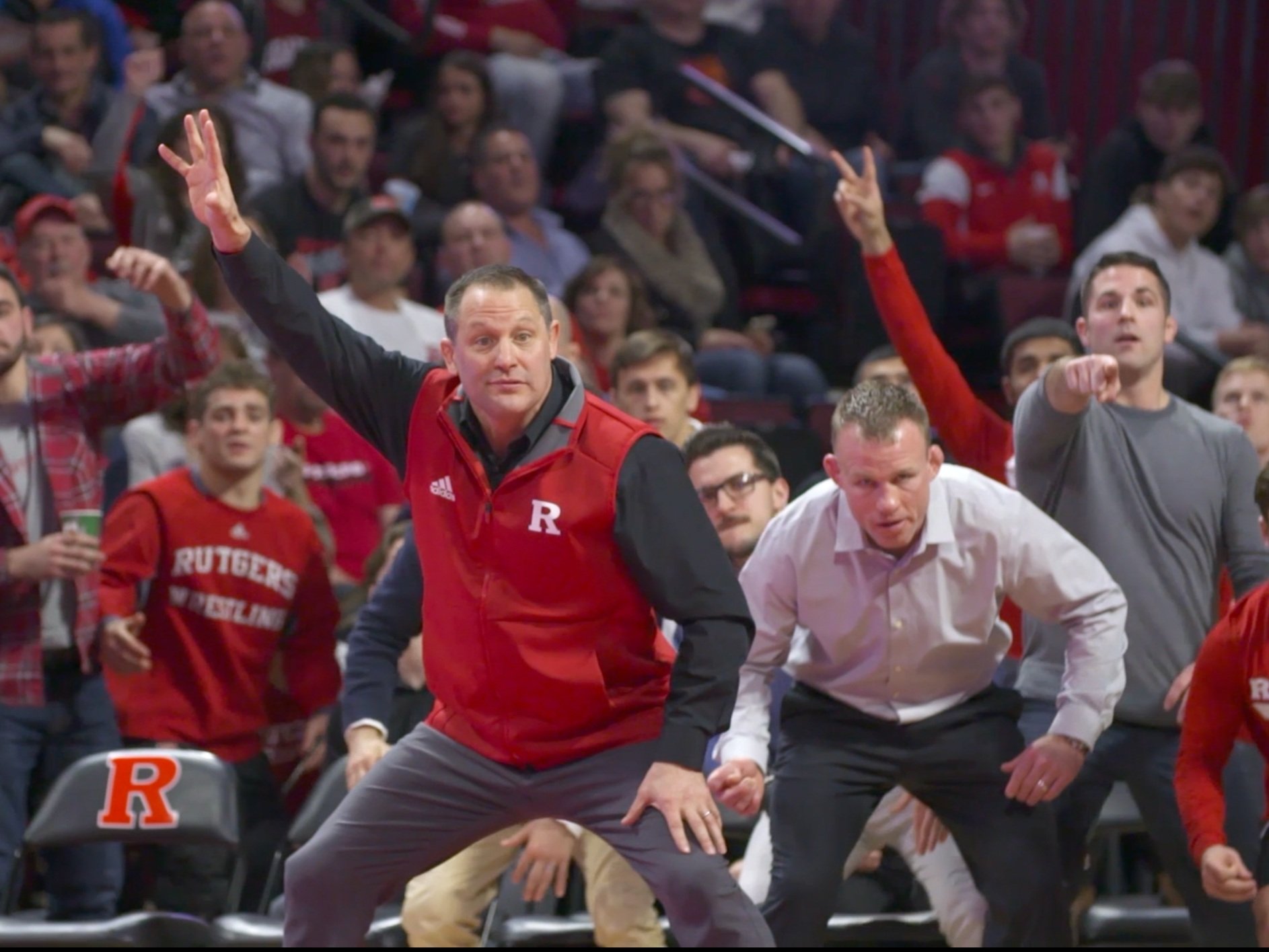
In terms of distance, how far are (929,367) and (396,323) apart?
270cm

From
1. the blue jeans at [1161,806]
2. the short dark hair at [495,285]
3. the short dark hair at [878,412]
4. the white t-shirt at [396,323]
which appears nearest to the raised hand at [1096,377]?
the short dark hair at [878,412]

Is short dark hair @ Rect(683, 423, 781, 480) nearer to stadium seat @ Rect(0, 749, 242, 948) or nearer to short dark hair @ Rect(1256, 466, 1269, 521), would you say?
short dark hair @ Rect(1256, 466, 1269, 521)

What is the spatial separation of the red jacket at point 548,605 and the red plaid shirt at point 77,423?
1680mm

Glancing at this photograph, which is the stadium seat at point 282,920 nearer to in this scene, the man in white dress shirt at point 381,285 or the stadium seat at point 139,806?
the stadium seat at point 139,806

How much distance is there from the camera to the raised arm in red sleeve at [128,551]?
541 centimetres

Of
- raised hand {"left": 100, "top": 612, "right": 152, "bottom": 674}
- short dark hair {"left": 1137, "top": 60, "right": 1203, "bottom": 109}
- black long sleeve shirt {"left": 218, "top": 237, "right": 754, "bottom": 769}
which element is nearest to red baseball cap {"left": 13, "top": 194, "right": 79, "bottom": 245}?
raised hand {"left": 100, "top": 612, "right": 152, "bottom": 674}

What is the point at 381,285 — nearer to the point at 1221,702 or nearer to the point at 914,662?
the point at 914,662

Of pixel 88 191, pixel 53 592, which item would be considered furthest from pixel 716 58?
pixel 53 592

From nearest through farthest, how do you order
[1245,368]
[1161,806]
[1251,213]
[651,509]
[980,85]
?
[651,509], [1161,806], [1245,368], [1251,213], [980,85]

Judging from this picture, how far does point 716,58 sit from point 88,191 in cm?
342

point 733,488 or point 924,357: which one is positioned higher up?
point 924,357

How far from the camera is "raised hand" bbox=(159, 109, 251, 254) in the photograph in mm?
3783

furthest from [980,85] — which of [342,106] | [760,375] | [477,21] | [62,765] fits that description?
[62,765]

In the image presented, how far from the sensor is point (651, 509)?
3672mm
